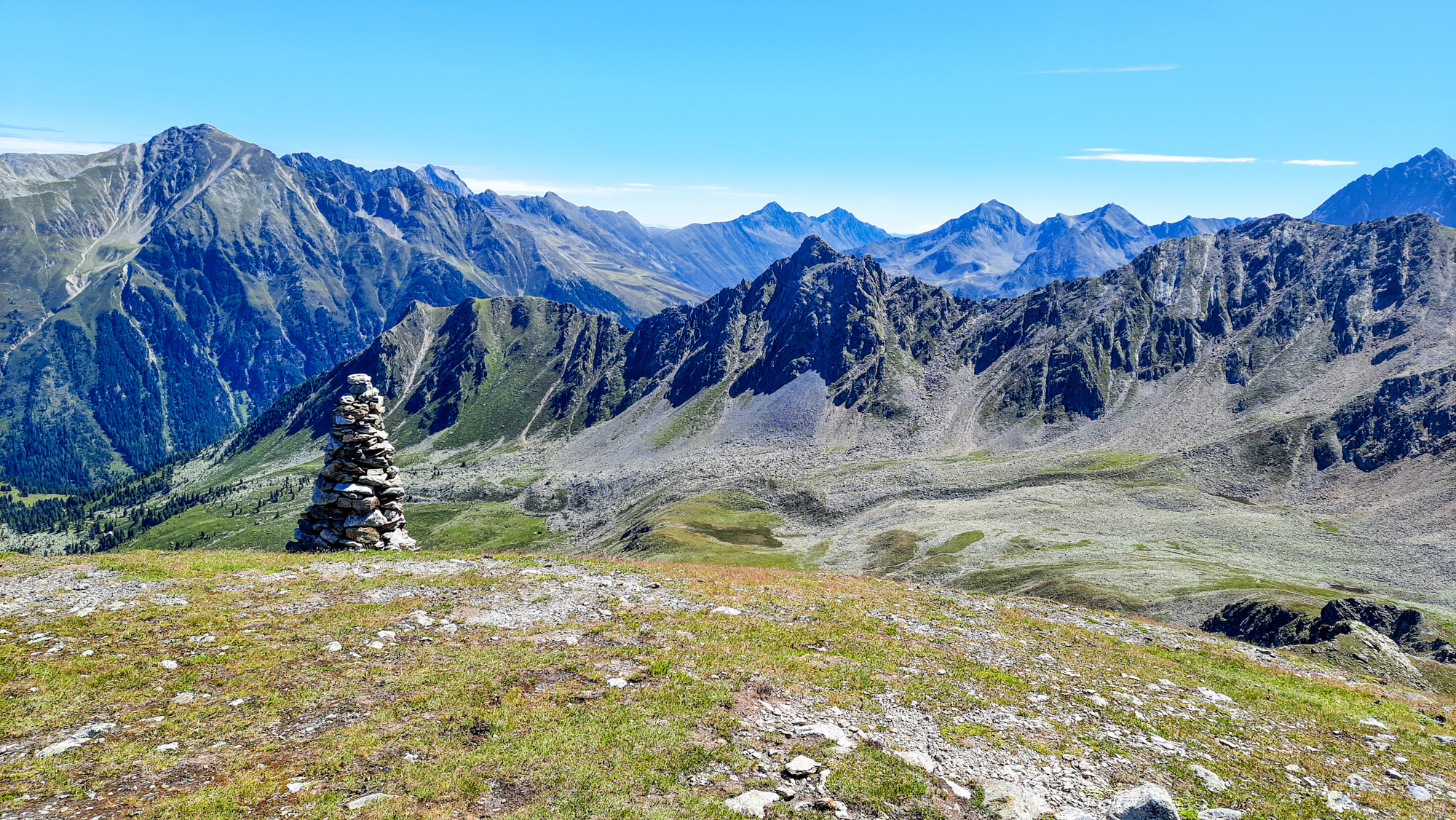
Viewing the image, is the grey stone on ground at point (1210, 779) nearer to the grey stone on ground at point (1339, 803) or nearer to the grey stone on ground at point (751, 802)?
the grey stone on ground at point (1339, 803)

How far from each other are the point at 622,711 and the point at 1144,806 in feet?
36.5

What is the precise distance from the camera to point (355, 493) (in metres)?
35.6

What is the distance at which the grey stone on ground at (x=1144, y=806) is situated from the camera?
11.9m

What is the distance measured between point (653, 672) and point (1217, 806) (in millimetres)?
13646

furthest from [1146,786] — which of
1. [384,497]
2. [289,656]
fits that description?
[384,497]

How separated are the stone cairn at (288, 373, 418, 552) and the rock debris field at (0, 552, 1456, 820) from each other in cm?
769

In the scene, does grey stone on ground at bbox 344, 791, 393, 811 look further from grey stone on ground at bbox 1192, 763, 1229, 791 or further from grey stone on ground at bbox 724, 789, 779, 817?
grey stone on ground at bbox 1192, 763, 1229, 791

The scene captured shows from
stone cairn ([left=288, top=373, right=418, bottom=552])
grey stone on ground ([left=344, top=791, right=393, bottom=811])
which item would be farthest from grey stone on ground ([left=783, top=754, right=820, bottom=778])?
stone cairn ([left=288, top=373, right=418, bottom=552])

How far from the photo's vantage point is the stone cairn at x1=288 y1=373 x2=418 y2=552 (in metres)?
35.2

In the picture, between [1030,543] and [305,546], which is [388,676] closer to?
[305,546]

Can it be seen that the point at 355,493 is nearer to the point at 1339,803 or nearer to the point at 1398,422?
the point at 1339,803

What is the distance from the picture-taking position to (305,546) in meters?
35.8

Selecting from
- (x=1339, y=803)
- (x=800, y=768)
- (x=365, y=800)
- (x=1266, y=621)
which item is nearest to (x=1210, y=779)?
(x=1339, y=803)

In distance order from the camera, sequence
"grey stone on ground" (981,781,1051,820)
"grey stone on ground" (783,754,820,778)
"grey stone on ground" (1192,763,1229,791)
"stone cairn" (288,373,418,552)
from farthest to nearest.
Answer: "stone cairn" (288,373,418,552), "grey stone on ground" (1192,763,1229,791), "grey stone on ground" (783,754,820,778), "grey stone on ground" (981,781,1051,820)
